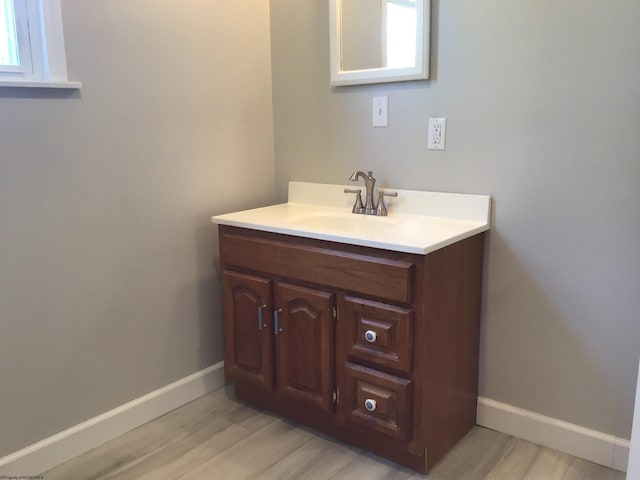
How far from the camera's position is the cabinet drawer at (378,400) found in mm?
1828

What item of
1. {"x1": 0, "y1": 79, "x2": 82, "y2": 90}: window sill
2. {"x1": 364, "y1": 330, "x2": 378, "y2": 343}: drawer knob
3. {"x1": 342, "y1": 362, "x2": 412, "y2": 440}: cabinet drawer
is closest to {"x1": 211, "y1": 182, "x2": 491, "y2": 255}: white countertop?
{"x1": 364, "y1": 330, "x2": 378, "y2": 343}: drawer knob

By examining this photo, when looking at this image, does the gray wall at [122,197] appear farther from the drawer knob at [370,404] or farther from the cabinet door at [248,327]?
the drawer knob at [370,404]

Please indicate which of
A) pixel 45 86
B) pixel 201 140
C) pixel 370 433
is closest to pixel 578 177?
pixel 370 433

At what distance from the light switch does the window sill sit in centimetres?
108

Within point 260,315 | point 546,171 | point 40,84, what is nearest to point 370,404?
point 260,315

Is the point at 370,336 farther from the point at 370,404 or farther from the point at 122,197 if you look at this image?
the point at 122,197

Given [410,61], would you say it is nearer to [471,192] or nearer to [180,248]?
[471,192]

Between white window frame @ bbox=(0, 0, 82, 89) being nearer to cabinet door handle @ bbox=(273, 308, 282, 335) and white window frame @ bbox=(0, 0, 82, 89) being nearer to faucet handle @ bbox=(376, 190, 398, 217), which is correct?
cabinet door handle @ bbox=(273, 308, 282, 335)

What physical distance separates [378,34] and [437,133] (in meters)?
0.46

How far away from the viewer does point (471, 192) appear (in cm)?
206

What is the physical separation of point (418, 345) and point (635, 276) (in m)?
0.73

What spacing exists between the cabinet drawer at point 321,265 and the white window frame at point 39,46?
0.81 meters

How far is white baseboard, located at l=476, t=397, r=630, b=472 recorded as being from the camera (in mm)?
1902

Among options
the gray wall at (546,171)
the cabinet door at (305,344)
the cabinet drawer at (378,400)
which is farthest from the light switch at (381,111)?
the cabinet drawer at (378,400)
